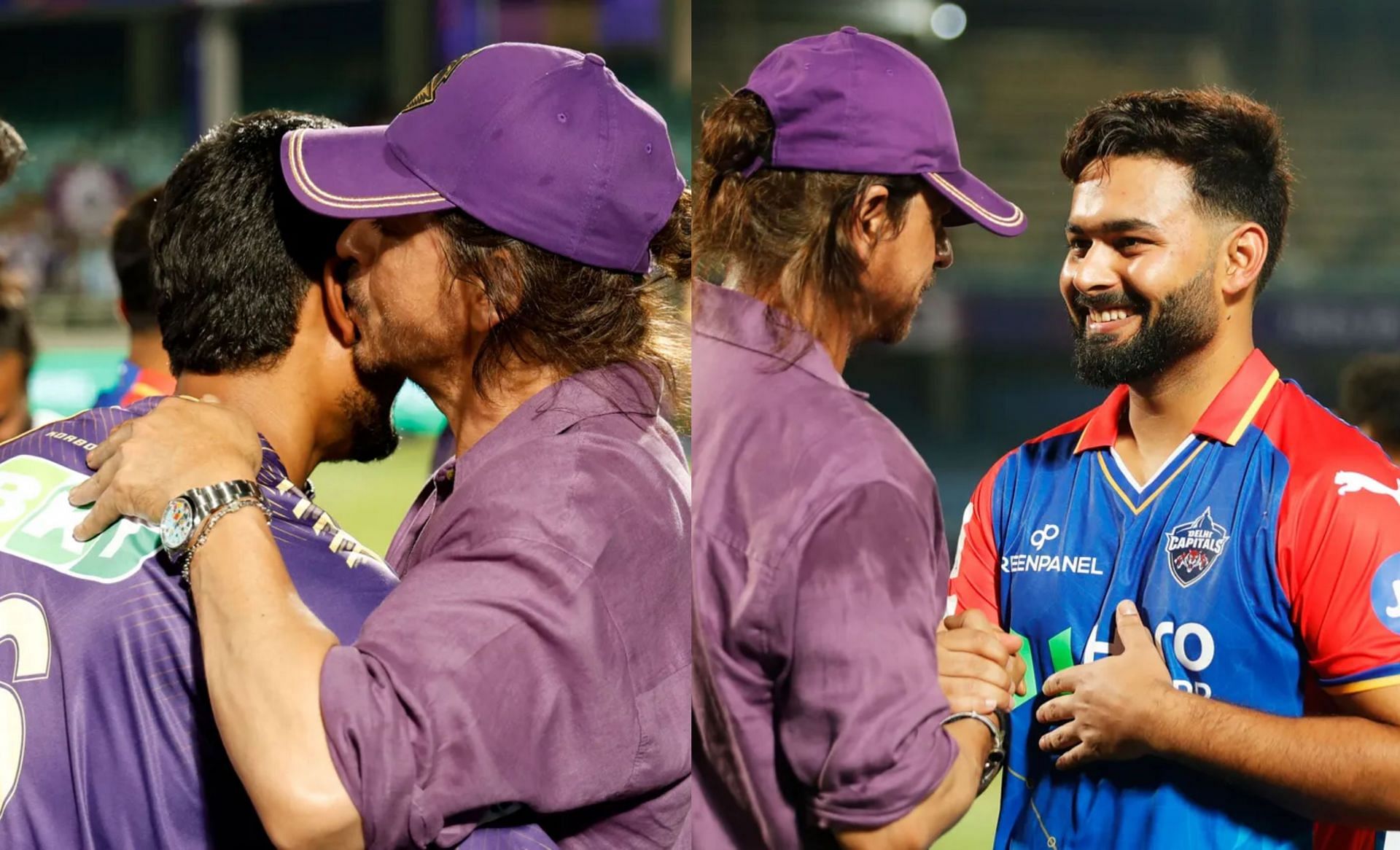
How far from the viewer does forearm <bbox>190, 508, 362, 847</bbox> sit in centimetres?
115

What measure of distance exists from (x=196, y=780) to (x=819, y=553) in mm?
606

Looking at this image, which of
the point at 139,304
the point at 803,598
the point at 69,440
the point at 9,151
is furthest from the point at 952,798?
the point at 139,304

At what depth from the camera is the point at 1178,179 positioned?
109cm

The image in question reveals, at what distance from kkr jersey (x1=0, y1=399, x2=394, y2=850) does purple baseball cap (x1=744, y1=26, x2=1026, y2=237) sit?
0.59 meters

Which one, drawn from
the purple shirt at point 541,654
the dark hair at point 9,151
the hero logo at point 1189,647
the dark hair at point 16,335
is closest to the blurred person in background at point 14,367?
Answer: the dark hair at point 16,335

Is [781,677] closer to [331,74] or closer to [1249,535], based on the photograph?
[1249,535]

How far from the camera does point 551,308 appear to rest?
4.75ft

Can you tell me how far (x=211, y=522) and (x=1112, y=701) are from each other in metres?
0.76

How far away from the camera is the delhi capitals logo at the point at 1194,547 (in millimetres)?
1089

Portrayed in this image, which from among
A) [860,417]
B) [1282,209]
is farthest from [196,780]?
[1282,209]

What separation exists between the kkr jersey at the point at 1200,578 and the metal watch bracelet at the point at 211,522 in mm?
613

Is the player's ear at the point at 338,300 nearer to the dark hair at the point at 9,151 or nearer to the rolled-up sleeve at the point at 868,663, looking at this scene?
the rolled-up sleeve at the point at 868,663

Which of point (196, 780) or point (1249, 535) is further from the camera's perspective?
point (196, 780)

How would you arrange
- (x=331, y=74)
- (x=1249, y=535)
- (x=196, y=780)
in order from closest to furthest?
(x=1249, y=535) < (x=196, y=780) < (x=331, y=74)
